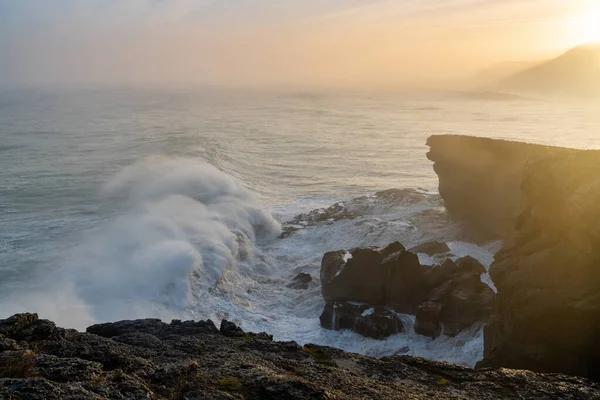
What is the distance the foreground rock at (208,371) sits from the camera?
7.23m

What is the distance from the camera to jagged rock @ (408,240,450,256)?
89.4 ft

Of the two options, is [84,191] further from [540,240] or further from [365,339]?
[540,240]

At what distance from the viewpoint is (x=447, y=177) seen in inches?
1325

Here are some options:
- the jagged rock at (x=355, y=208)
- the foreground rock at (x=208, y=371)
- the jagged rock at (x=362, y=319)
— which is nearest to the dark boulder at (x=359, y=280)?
the jagged rock at (x=362, y=319)

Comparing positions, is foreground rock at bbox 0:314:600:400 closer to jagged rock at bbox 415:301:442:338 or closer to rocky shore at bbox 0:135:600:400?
rocky shore at bbox 0:135:600:400

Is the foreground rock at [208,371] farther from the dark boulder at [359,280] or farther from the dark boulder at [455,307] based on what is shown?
the dark boulder at [359,280]

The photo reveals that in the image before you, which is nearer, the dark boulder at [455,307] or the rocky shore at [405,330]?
the rocky shore at [405,330]

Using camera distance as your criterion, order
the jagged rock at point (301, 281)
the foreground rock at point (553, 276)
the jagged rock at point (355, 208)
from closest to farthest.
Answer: the foreground rock at point (553, 276) → the jagged rock at point (301, 281) → the jagged rock at point (355, 208)

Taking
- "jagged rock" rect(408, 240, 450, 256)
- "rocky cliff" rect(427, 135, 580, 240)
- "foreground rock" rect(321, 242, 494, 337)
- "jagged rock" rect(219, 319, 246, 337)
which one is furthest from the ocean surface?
"jagged rock" rect(219, 319, 246, 337)

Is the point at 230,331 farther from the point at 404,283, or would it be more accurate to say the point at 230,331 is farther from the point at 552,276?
the point at 404,283

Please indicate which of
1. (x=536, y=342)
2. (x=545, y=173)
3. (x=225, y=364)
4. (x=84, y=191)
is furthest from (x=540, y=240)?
(x=84, y=191)

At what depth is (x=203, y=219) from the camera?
113 feet

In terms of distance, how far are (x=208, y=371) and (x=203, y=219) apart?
26.0m

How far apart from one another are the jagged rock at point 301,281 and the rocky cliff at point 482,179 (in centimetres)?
998
